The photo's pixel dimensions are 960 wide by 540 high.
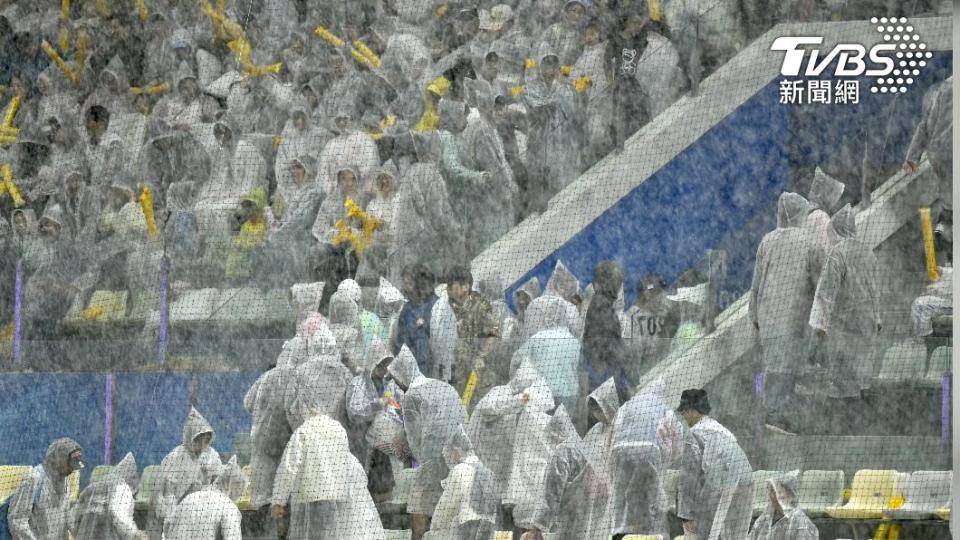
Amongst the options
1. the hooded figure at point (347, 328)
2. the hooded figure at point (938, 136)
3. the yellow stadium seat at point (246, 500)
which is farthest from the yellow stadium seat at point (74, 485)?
the hooded figure at point (938, 136)

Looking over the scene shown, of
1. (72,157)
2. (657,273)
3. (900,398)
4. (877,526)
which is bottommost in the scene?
(877,526)

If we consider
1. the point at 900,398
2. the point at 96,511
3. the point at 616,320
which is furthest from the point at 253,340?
the point at 900,398

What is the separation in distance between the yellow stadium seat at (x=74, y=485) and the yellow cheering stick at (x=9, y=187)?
4.73 feet

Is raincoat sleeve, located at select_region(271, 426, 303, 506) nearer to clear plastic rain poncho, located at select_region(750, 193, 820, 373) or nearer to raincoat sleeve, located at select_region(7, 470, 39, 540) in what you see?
raincoat sleeve, located at select_region(7, 470, 39, 540)

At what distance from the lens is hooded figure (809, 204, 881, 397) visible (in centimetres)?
843

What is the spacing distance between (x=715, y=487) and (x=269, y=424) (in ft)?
6.32

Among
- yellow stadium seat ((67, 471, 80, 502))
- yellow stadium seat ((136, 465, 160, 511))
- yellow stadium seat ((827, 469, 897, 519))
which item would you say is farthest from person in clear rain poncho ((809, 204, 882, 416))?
yellow stadium seat ((67, 471, 80, 502))

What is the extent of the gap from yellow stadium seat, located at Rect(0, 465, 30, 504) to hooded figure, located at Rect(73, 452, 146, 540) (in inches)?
11.4

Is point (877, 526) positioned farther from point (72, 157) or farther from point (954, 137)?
point (72, 157)

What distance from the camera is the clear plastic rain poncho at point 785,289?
334 inches

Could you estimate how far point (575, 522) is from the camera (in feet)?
27.2

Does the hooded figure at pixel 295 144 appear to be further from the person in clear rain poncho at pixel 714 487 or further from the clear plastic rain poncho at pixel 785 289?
the person in clear rain poncho at pixel 714 487

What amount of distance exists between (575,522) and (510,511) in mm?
281

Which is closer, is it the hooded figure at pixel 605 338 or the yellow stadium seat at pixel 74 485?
the hooded figure at pixel 605 338
